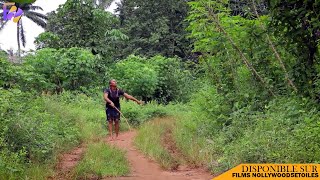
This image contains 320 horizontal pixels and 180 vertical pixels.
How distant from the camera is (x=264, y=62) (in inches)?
293

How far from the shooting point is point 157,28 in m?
26.6

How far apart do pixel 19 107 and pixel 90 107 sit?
22.3 feet

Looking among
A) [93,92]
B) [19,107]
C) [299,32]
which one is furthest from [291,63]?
[93,92]

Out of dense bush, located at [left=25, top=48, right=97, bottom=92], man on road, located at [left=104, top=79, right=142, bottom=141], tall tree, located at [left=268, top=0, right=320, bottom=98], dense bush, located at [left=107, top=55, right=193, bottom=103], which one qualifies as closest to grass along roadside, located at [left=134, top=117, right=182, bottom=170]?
man on road, located at [left=104, top=79, right=142, bottom=141]

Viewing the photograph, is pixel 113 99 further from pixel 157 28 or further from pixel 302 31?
pixel 157 28

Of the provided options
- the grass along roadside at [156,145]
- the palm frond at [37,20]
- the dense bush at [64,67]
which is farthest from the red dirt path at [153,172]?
the palm frond at [37,20]

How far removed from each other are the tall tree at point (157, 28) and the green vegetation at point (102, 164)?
19876 millimetres

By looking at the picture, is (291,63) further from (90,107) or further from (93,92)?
(93,92)

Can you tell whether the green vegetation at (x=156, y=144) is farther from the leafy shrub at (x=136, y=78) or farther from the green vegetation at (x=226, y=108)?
the leafy shrub at (x=136, y=78)

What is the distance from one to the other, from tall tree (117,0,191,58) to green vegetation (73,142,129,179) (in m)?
19.9

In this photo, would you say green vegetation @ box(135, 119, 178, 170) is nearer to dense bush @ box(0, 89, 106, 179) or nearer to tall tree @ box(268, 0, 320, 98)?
dense bush @ box(0, 89, 106, 179)

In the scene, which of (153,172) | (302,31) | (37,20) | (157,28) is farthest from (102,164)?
(37,20)

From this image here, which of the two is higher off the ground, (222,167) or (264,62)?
(264,62)

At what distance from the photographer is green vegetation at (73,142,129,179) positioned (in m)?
5.27
